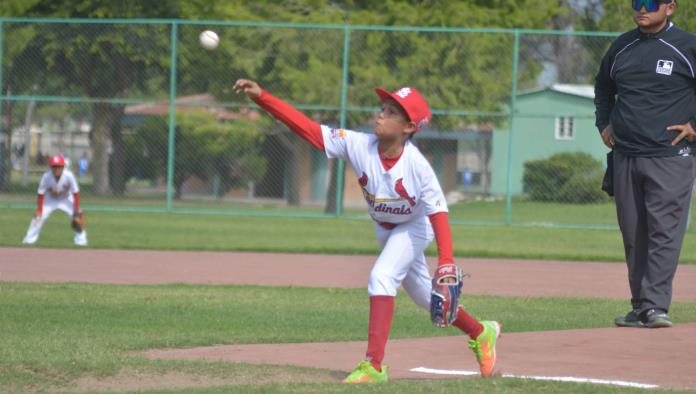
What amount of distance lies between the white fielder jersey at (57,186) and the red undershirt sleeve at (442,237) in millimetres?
11756

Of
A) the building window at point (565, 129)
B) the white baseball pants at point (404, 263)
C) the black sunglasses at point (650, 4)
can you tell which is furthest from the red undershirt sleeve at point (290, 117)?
the building window at point (565, 129)

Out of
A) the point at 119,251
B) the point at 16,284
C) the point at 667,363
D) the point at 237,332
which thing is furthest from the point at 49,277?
the point at 667,363

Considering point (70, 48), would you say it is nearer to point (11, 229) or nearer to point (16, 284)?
point (11, 229)

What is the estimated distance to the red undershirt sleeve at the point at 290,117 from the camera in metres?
6.23

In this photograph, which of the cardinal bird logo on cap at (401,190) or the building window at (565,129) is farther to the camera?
the building window at (565,129)

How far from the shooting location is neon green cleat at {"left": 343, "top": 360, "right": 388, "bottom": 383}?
232 inches

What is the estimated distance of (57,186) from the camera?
17141 millimetres

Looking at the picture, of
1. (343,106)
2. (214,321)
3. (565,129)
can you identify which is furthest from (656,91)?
(565,129)

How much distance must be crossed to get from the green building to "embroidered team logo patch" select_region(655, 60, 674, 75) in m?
12.2

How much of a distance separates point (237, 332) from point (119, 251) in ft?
A: 24.8

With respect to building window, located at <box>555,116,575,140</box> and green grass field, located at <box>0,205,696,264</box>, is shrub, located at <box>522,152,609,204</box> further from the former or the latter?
building window, located at <box>555,116,575,140</box>

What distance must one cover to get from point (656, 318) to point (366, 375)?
301 centimetres

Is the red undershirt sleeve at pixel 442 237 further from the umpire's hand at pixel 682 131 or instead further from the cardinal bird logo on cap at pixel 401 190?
the umpire's hand at pixel 682 131

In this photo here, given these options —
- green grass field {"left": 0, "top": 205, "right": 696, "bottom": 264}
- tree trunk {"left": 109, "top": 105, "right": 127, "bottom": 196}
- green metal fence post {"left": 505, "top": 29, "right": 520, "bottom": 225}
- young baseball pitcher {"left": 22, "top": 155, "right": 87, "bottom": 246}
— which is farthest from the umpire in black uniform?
tree trunk {"left": 109, "top": 105, "right": 127, "bottom": 196}
